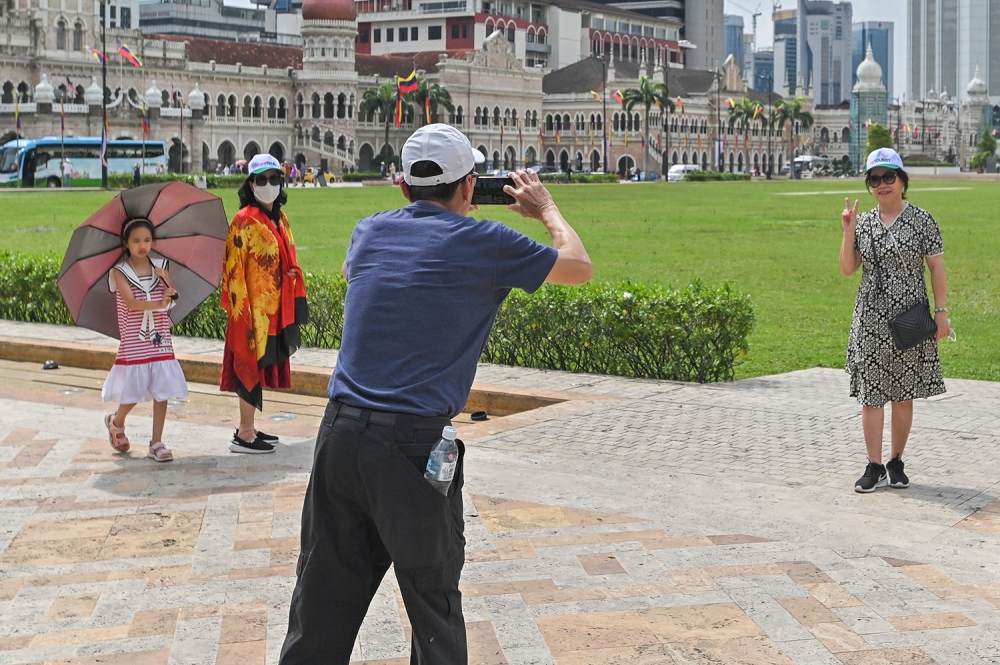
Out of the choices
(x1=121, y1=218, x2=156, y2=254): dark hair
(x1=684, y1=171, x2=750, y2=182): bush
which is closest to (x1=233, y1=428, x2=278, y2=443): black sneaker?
(x1=121, y1=218, x2=156, y2=254): dark hair

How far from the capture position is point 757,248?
2292cm

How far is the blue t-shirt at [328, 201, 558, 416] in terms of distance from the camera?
3.33 metres

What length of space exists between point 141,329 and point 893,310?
12.9 ft

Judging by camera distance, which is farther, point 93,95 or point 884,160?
point 93,95

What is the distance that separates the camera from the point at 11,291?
43.3 ft

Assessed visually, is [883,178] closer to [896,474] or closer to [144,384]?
[896,474]

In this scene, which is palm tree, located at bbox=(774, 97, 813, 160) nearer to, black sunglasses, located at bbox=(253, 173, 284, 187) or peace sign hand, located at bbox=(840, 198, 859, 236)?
black sunglasses, located at bbox=(253, 173, 284, 187)

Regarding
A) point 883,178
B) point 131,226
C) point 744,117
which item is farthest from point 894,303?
point 744,117

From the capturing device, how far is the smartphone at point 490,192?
149 inches

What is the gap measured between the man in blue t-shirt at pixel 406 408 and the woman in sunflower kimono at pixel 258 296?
4.16m

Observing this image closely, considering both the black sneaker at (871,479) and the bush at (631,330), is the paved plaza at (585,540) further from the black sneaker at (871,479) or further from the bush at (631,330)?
the bush at (631,330)

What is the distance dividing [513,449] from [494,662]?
310 cm

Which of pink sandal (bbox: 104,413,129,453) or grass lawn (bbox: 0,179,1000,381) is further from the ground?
grass lawn (bbox: 0,179,1000,381)

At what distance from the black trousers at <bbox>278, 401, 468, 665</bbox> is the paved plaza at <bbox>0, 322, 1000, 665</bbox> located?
100cm
